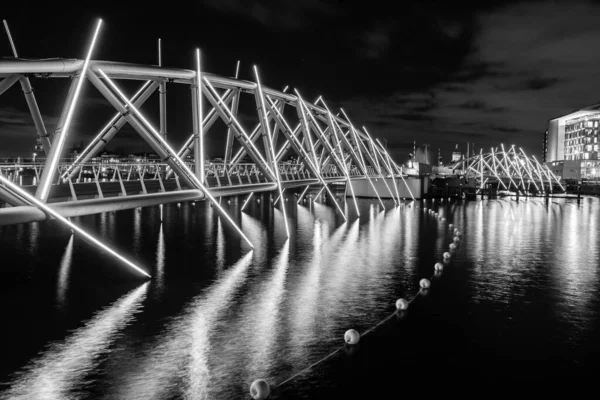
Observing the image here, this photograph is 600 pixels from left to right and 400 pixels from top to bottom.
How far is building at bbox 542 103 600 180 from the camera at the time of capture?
16588 cm

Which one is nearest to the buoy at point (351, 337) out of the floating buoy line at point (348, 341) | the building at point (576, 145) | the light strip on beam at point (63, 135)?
the floating buoy line at point (348, 341)

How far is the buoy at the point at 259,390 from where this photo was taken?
9.11 metres

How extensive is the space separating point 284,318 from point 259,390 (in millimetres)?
5213

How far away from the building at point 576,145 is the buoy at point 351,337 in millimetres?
168123

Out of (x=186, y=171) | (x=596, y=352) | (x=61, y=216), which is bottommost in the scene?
(x=596, y=352)

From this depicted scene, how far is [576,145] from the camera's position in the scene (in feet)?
589

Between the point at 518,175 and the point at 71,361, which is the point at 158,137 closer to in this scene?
the point at 71,361

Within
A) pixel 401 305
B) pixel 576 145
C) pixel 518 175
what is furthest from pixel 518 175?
pixel 401 305

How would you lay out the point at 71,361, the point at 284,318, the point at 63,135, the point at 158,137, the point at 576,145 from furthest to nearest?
1. the point at 576,145
2. the point at 158,137
3. the point at 63,135
4. the point at 284,318
5. the point at 71,361

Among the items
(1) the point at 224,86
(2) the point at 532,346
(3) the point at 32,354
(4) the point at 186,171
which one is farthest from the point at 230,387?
(1) the point at 224,86

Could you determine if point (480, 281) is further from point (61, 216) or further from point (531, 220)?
point (531, 220)

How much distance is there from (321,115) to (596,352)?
46.6m

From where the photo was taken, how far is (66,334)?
41.5 feet

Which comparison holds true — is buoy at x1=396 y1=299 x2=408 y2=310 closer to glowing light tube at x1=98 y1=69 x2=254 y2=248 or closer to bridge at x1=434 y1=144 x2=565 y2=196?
glowing light tube at x1=98 y1=69 x2=254 y2=248
